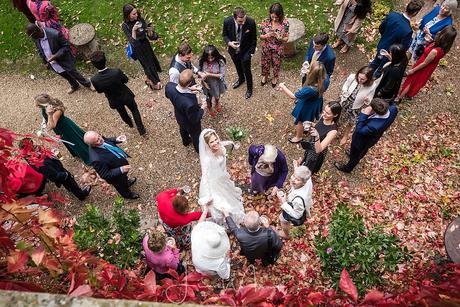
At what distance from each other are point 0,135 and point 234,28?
540 centimetres

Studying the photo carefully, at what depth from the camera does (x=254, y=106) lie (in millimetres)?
7914

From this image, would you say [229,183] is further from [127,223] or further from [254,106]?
[254,106]

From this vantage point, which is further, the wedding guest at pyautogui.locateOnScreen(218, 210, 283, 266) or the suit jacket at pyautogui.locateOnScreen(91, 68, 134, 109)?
the suit jacket at pyautogui.locateOnScreen(91, 68, 134, 109)

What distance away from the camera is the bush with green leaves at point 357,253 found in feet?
15.6

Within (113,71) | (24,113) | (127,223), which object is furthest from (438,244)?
(24,113)

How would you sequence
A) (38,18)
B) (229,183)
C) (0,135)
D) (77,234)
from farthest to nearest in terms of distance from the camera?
(38,18)
(229,183)
(77,234)
(0,135)

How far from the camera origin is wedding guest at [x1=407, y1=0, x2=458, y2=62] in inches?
265

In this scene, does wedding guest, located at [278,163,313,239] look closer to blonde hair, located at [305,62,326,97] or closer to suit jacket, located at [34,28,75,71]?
blonde hair, located at [305,62,326,97]

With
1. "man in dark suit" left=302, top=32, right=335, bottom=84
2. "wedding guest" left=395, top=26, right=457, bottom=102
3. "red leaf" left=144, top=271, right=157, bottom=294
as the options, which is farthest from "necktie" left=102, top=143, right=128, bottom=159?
"wedding guest" left=395, top=26, right=457, bottom=102

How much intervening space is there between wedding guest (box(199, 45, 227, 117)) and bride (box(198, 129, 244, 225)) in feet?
5.45

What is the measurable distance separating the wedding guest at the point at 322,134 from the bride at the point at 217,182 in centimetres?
138

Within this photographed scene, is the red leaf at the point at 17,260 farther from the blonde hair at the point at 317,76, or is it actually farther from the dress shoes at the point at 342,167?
the dress shoes at the point at 342,167

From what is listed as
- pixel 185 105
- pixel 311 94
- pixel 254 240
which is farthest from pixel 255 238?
pixel 311 94

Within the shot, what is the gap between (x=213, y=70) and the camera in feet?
22.1
